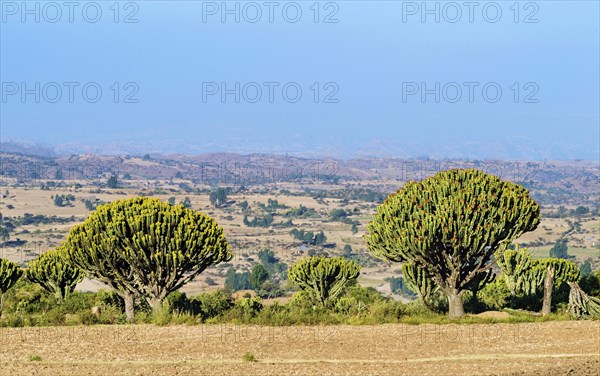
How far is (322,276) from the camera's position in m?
36.4

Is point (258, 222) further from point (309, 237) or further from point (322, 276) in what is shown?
point (322, 276)

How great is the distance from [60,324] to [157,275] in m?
3.59

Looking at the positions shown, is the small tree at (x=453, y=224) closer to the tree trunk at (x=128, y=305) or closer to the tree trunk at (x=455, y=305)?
the tree trunk at (x=455, y=305)

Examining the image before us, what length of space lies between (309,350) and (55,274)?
1345cm

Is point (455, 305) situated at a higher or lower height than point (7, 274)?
lower

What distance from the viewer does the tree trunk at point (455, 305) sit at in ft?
106

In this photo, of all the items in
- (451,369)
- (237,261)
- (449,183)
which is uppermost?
(449,183)

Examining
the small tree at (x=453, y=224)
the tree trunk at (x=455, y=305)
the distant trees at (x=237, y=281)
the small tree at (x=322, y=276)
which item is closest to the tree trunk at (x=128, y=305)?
the small tree at (x=322, y=276)

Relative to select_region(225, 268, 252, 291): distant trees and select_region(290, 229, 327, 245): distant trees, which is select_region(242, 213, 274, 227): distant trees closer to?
select_region(290, 229, 327, 245): distant trees

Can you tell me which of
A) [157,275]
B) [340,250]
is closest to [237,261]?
[340,250]

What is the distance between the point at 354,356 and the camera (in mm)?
26422

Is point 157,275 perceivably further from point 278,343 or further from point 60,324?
point 278,343

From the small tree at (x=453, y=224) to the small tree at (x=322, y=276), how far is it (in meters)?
3.50

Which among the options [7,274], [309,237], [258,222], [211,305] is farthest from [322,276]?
[258,222]
